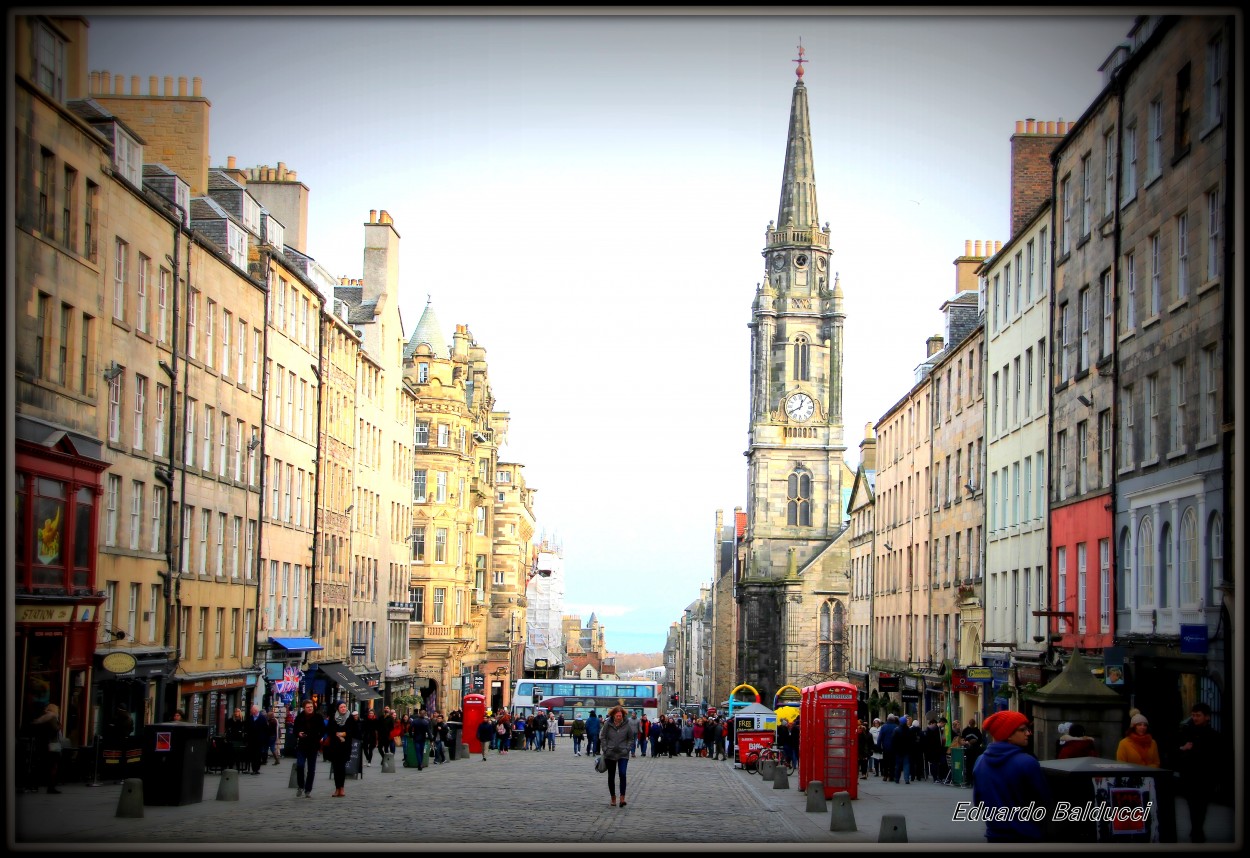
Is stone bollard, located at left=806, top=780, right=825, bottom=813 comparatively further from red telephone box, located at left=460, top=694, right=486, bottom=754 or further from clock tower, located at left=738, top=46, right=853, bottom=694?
clock tower, located at left=738, top=46, right=853, bottom=694

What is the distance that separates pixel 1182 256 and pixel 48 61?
73.3ft

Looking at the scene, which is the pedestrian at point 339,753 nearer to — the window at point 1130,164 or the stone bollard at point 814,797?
the stone bollard at point 814,797

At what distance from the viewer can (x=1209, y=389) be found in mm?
27250

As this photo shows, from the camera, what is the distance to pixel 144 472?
38312 millimetres

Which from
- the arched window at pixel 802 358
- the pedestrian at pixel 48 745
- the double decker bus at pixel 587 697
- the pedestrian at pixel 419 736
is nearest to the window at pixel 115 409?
the pedestrian at pixel 48 745

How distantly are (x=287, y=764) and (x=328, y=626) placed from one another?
706 inches

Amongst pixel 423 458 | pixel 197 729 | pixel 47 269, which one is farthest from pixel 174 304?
pixel 423 458

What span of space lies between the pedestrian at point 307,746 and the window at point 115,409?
10671 mm

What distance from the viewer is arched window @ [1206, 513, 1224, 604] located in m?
26.3

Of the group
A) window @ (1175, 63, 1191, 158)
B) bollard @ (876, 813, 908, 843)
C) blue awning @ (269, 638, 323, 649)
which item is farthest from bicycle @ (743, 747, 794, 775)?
bollard @ (876, 813, 908, 843)

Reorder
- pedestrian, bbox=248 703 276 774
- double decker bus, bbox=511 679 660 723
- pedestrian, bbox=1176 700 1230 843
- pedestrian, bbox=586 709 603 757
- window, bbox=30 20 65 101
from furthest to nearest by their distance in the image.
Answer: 1. double decker bus, bbox=511 679 660 723
2. pedestrian, bbox=586 709 603 757
3. pedestrian, bbox=248 703 276 774
4. window, bbox=30 20 65 101
5. pedestrian, bbox=1176 700 1230 843

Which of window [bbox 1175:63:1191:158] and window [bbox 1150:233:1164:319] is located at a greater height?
window [bbox 1175:63:1191:158]

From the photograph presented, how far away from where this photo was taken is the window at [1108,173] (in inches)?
1350

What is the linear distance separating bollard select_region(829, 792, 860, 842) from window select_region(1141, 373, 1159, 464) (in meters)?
12.5
